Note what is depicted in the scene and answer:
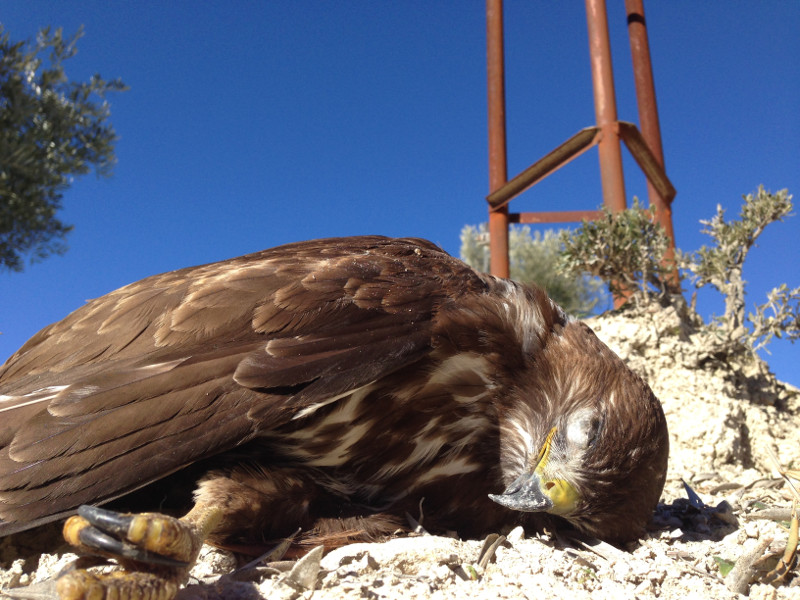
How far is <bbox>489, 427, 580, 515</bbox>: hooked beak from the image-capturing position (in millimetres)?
2150

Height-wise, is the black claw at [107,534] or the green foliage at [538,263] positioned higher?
the green foliage at [538,263]

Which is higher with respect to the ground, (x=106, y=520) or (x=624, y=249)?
(x=624, y=249)

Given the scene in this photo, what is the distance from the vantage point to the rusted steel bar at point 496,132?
21.0 ft

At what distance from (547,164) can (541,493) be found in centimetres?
438

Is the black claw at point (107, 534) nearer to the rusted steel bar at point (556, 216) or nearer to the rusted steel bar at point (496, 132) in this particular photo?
the rusted steel bar at point (556, 216)

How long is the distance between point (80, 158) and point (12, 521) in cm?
951

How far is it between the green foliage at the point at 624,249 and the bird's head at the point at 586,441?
2.44 meters

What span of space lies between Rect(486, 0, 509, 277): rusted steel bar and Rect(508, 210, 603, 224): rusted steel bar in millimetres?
140

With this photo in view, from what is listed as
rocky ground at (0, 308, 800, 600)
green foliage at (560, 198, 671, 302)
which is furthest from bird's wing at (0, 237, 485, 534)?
green foliage at (560, 198, 671, 302)

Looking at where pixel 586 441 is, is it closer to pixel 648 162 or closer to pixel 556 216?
pixel 556 216

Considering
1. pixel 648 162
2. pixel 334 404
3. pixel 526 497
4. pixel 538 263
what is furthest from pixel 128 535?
pixel 538 263

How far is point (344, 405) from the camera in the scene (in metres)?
2.09

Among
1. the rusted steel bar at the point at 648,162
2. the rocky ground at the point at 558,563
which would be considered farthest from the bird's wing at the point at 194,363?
the rusted steel bar at the point at 648,162

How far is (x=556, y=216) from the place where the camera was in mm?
5824
